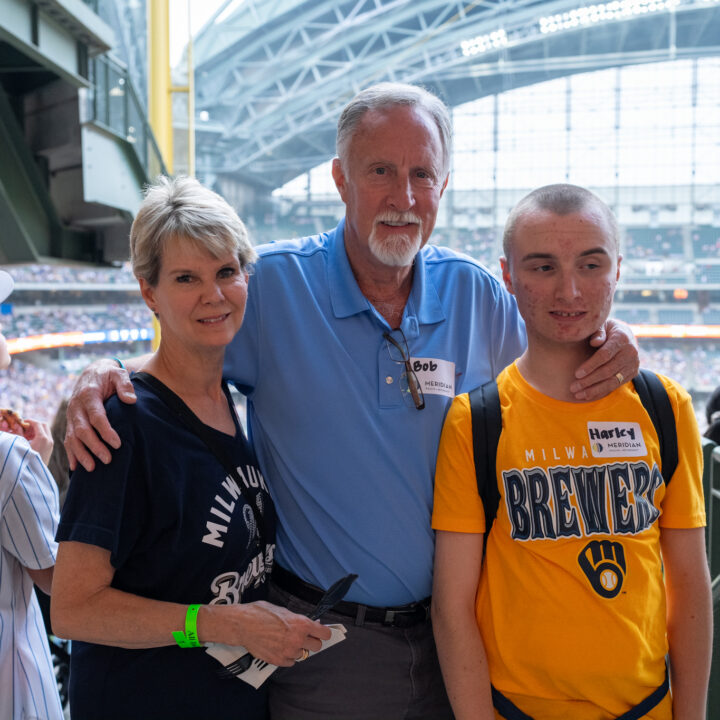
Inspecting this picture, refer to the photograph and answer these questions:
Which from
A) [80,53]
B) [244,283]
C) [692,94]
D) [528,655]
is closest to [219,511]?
Answer: [244,283]

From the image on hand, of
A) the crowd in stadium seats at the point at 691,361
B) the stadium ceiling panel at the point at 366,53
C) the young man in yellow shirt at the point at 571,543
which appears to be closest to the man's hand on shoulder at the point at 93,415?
the young man in yellow shirt at the point at 571,543

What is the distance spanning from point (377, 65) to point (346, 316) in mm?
7995

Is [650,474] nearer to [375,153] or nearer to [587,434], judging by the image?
[587,434]

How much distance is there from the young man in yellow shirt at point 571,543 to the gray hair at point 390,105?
0.31 metres

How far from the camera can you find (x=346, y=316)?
1.23 m

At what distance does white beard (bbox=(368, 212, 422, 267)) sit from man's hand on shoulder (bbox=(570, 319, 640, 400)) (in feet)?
1.19

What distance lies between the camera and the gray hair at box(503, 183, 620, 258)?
3.35ft

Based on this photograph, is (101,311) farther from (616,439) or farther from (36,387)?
(616,439)

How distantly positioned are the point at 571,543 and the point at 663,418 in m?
0.24

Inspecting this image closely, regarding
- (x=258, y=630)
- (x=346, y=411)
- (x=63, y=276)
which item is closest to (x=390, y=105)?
(x=346, y=411)

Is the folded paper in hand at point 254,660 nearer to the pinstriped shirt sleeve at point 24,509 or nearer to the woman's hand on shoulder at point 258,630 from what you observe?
the woman's hand on shoulder at point 258,630

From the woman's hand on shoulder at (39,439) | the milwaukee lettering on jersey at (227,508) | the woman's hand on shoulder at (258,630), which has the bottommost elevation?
the woman's hand on shoulder at (258,630)

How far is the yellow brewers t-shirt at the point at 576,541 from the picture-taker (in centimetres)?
95

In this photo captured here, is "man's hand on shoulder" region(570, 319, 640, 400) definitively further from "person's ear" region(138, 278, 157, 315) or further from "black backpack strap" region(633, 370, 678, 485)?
"person's ear" region(138, 278, 157, 315)
